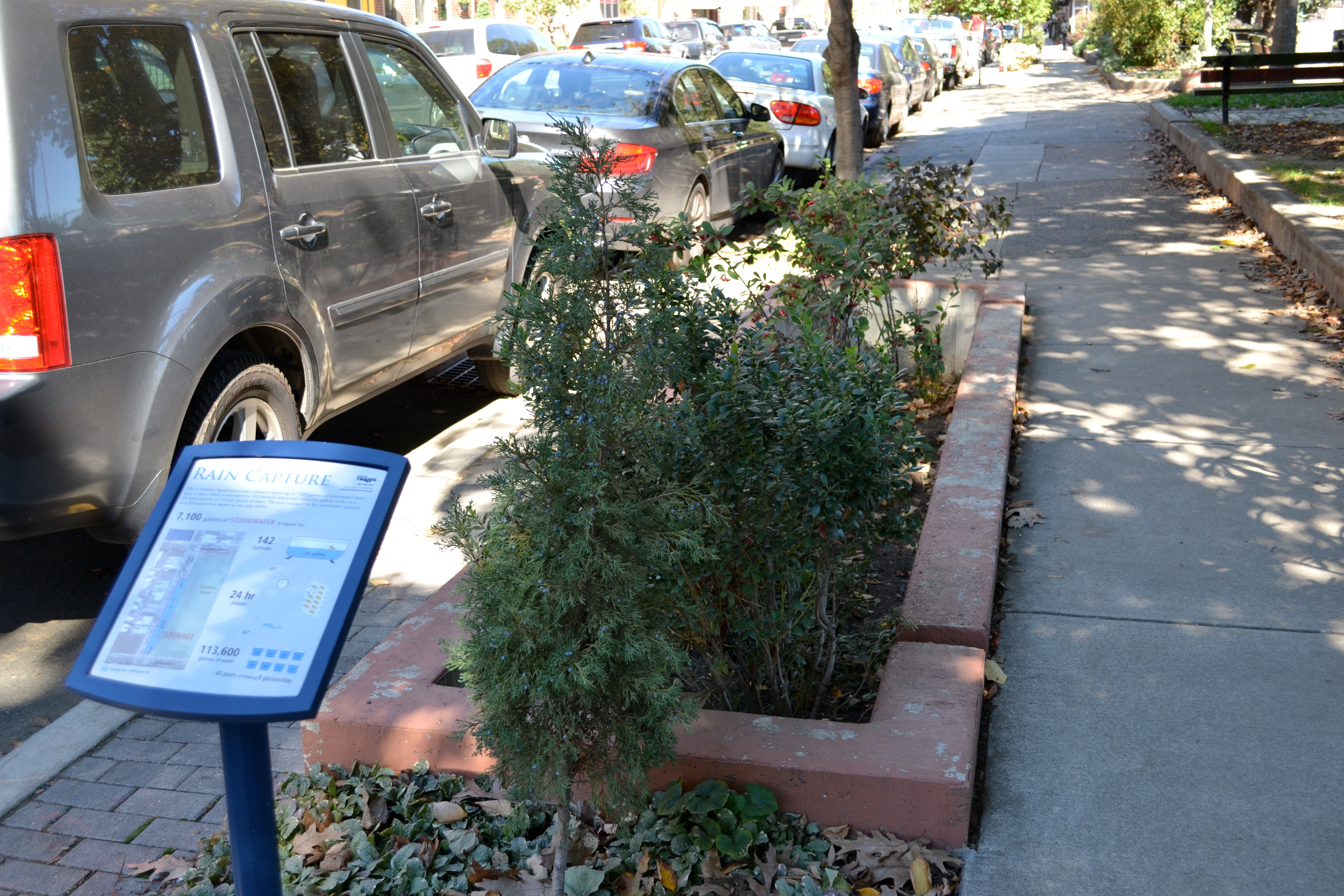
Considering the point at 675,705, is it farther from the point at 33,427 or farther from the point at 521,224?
the point at 521,224

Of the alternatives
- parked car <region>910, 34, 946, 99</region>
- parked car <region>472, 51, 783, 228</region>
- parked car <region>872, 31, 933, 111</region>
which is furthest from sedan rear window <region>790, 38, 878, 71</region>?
parked car <region>472, 51, 783, 228</region>

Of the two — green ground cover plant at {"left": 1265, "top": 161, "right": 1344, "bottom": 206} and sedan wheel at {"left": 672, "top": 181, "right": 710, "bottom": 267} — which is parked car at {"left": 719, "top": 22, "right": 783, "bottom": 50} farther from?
sedan wheel at {"left": 672, "top": 181, "right": 710, "bottom": 267}

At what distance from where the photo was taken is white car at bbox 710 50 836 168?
13656mm

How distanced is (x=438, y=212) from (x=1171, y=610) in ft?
11.6

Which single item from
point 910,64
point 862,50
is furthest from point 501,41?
point 910,64

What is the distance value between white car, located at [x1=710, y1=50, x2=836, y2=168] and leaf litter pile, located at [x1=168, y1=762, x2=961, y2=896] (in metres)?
10.6

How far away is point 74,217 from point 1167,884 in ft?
11.3

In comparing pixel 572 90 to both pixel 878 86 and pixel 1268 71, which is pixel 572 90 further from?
pixel 1268 71

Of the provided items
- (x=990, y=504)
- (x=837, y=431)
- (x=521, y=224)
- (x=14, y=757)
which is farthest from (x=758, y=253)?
(x=14, y=757)

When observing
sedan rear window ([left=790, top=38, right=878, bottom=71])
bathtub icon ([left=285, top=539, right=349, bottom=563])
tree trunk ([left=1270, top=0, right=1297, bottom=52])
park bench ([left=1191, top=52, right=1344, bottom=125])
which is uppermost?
tree trunk ([left=1270, top=0, right=1297, bottom=52])

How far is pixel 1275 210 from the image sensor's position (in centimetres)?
949

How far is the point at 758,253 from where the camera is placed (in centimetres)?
564

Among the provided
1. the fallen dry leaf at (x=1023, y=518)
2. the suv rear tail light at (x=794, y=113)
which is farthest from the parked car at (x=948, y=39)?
the fallen dry leaf at (x=1023, y=518)

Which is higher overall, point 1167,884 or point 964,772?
point 964,772
